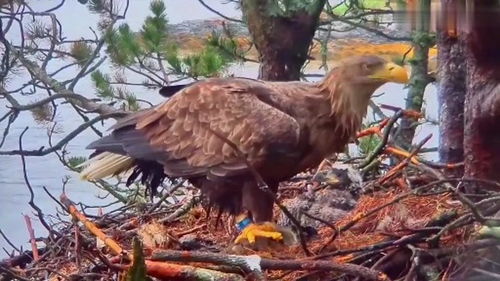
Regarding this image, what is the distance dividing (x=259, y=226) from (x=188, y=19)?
90 centimetres

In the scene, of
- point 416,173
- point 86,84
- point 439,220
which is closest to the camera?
point 439,220

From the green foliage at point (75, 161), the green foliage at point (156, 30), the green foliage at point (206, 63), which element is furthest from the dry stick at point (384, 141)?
the green foliage at point (75, 161)

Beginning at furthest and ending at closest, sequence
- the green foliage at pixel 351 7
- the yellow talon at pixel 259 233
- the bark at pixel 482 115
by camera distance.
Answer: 1. the green foliage at pixel 351 7
2. the yellow talon at pixel 259 233
3. the bark at pixel 482 115

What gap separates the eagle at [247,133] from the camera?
188 centimetres

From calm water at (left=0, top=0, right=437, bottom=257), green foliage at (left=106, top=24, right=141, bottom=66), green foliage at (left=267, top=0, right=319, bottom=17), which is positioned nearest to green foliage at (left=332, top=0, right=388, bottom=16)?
green foliage at (left=267, top=0, right=319, bottom=17)

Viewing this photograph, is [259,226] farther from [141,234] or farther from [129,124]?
[129,124]

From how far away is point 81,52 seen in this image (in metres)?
2.95

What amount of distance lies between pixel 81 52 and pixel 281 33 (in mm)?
865

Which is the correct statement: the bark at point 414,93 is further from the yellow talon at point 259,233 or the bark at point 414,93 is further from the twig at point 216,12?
the yellow talon at point 259,233

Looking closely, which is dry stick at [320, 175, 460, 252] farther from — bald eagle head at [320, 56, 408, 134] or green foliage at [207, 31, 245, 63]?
green foliage at [207, 31, 245, 63]

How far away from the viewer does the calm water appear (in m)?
2.80

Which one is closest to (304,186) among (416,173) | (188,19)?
(416,173)

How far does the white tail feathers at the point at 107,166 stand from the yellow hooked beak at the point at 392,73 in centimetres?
57

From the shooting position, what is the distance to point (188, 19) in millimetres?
2613
